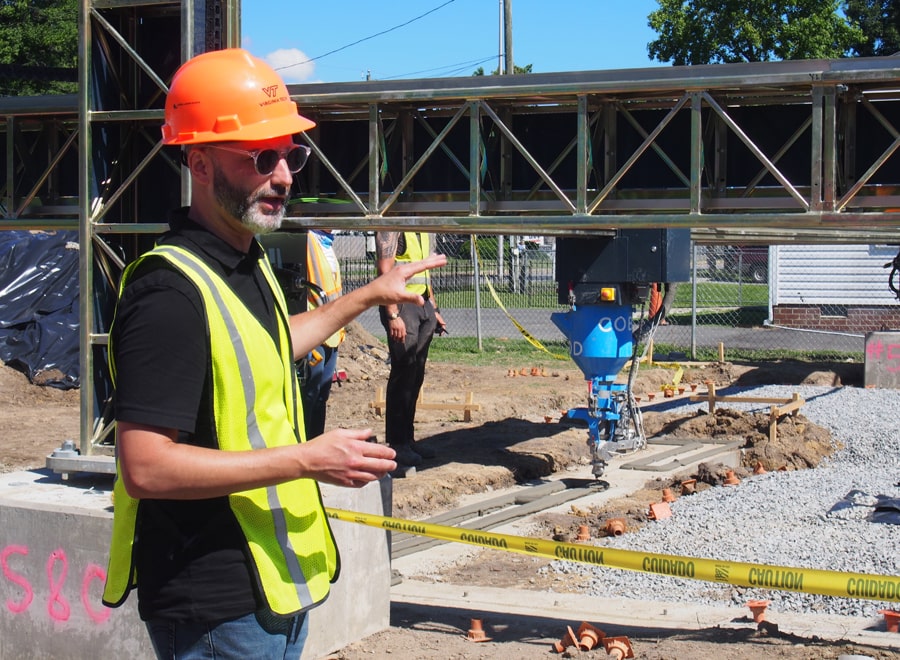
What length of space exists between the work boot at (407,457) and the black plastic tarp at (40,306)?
21.9 ft

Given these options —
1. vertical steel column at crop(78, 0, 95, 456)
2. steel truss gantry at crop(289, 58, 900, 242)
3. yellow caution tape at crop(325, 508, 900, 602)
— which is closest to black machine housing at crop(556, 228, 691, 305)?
steel truss gantry at crop(289, 58, 900, 242)

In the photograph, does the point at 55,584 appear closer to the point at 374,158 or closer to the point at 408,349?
the point at 374,158

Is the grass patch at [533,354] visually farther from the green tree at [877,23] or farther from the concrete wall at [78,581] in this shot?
the green tree at [877,23]

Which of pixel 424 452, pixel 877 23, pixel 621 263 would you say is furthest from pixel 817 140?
pixel 877 23

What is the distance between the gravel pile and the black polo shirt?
432cm

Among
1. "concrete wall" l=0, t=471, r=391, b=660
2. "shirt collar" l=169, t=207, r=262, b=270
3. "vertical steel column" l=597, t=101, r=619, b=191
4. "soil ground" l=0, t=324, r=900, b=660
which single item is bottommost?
"soil ground" l=0, t=324, r=900, b=660

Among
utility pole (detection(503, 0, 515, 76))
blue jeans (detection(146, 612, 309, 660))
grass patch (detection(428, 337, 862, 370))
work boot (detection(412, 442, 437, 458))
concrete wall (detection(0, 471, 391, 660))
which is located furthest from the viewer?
utility pole (detection(503, 0, 515, 76))

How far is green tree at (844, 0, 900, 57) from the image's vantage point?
157ft

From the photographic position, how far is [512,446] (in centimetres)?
1142

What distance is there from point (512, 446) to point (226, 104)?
900 centimetres

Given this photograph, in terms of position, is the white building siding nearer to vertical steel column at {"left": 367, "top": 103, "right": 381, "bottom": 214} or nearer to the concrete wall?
vertical steel column at {"left": 367, "top": 103, "right": 381, "bottom": 214}

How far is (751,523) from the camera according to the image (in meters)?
8.07

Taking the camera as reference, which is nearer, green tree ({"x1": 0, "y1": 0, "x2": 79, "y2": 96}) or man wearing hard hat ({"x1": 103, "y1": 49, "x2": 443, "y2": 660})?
man wearing hard hat ({"x1": 103, "y1": 49, "x2": 443, "y2": 660})

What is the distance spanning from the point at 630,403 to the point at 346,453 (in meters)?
8.55
